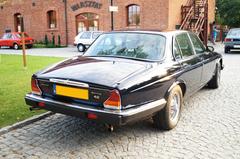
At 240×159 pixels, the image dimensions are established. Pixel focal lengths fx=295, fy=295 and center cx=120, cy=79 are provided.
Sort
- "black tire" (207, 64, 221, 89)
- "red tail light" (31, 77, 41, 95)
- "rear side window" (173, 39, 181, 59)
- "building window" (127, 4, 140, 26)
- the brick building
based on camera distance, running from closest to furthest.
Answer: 1. "red tail light" (31, 77, 41, 95)
2. "rear side window" (173, 39, 181, 59)
3. "black tire" (207, 64, 221, 89)
4. the brick building
5. "building window" (127, 4, 140, 26)

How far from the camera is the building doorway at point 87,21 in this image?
2686 centimetres

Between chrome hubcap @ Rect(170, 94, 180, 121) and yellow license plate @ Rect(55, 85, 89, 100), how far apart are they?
1.60m

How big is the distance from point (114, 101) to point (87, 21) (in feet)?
80.1

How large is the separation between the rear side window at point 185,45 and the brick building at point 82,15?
15.9 m

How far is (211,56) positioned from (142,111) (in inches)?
140

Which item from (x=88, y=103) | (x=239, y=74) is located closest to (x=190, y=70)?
(x=88, y=103)

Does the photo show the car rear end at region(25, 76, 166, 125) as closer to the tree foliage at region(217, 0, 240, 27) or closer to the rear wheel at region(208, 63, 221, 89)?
the rear wheel at region(208, 63, 221, 89)

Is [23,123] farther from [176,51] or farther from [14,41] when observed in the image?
[14,41]

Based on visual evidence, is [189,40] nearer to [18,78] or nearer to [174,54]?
[174,54]

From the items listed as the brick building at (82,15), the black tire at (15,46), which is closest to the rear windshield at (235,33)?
the brick building at (82,15)

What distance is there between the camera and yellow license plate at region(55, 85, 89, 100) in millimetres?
3961

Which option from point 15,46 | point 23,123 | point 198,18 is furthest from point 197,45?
point 15,46

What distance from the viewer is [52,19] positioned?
29453mm

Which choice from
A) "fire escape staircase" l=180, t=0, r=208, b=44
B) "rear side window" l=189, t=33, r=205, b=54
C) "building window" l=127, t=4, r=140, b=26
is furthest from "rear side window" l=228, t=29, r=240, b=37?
"rear side window" l=189, t=33, r=205, b=54
